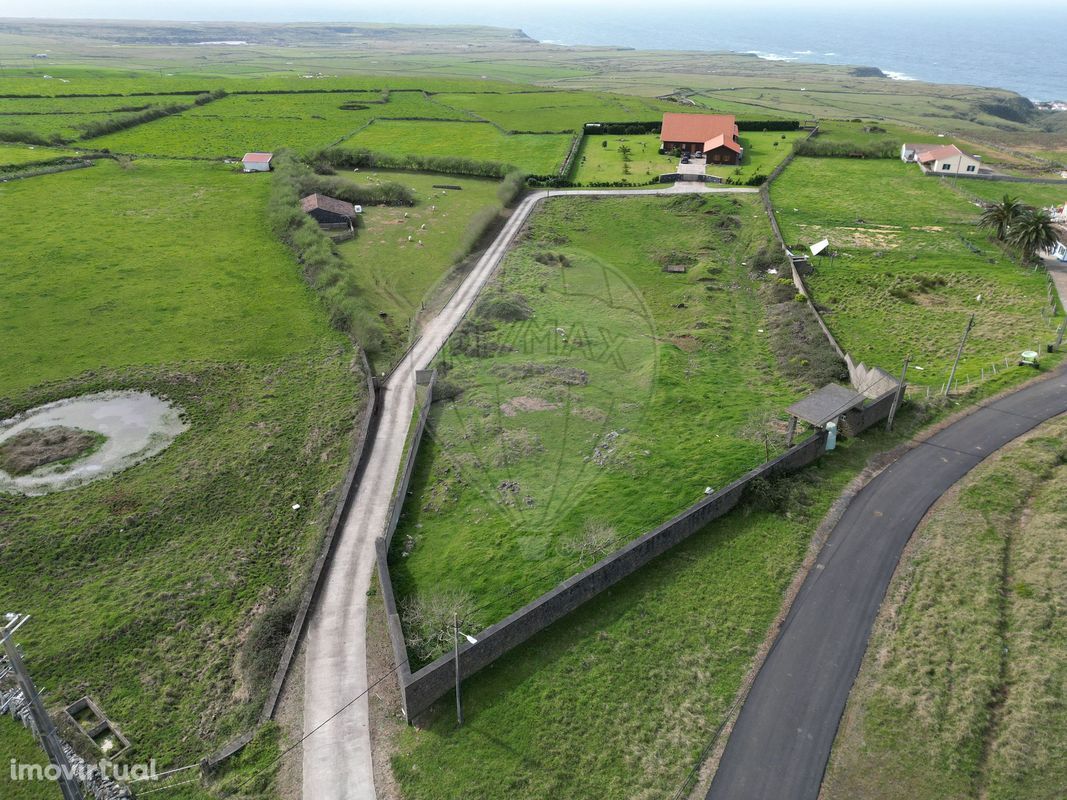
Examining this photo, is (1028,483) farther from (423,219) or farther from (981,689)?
(423,219)

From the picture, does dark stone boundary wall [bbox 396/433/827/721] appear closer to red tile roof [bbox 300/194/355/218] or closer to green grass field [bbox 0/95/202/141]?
red tile roof [bbox 300/194/355/218]

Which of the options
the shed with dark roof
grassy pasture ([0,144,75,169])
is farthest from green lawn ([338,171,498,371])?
grassy pasture ([0,144,75,169])

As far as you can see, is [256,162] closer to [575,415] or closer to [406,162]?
[406,162]

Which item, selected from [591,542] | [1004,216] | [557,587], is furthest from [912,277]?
[557,587]

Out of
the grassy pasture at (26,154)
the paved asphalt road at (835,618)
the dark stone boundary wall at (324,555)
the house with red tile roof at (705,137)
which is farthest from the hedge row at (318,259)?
the house with red tile roof at (705,137)

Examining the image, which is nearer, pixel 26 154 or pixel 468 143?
pixel 26 154

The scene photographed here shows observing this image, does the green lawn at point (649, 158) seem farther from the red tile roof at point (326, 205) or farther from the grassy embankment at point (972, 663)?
the grassy embankment at point (972, 663)

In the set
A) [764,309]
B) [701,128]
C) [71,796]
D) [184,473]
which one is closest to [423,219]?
[764,309]
